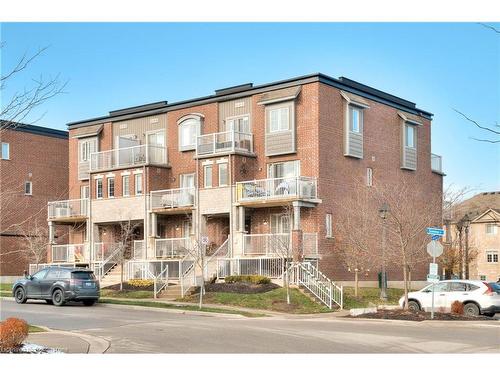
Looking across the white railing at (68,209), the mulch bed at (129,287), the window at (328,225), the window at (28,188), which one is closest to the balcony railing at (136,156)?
the white railing at (68,209)

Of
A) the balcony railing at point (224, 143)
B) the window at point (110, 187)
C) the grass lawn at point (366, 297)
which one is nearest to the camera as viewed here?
the grass lawn at point (366, 297)

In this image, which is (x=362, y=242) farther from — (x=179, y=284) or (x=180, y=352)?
(x=180, y=352)

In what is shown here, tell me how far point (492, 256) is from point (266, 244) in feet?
153

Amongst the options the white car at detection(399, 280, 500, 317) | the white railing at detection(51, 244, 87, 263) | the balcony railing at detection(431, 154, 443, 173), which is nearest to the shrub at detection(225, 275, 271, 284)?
the white car at detection(399, 280, 500, 317)

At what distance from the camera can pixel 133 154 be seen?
43844mm

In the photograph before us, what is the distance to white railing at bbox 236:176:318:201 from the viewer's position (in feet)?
118

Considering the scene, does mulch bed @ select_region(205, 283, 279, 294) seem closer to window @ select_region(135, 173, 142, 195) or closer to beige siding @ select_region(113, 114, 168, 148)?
window @ select_region(135, 173, 142, 195)

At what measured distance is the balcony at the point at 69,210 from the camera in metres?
45.8

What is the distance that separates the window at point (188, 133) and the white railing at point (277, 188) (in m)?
5.79

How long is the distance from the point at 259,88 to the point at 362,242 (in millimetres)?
10509

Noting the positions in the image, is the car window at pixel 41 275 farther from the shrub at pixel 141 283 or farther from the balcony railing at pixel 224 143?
the balcony railing at pixel 224 143

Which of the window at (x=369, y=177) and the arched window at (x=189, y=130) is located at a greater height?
the arched window at (x=189, y=130)

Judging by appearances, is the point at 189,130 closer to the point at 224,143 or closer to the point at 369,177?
the point at 224,143

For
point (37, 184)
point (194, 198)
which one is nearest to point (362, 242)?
point (194, 198)
